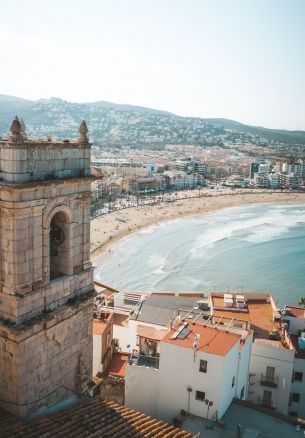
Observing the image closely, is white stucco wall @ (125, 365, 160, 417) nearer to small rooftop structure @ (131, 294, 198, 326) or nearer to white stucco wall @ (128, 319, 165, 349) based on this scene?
white stucco wall @ (128, 319, 165, 349)

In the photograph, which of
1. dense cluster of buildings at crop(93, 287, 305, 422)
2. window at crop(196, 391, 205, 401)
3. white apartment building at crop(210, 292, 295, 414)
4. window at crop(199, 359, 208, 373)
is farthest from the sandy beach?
window at crop(199, 359, 208, 373)

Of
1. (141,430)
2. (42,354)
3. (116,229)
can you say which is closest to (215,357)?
(141,430)

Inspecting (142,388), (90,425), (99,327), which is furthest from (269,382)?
(90,425)

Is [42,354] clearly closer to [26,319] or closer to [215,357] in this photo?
[26,319]

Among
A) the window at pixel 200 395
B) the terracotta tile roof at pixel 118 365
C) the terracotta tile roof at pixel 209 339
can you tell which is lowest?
the terracotta tile roof at pixel 118 365

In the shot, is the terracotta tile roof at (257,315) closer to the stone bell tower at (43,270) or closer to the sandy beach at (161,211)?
the stone bell tower at (43,270)

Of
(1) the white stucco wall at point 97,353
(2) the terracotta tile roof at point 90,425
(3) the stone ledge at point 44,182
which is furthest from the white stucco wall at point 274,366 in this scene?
(3) the stone ledge at point 44,182
